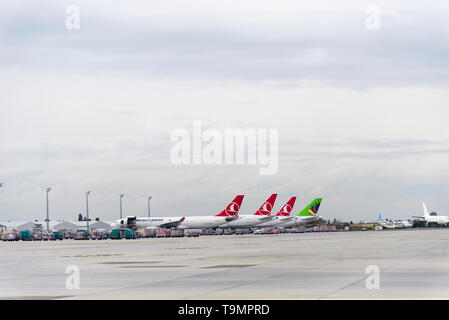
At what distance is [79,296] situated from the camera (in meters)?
28.2

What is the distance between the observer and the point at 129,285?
108 feet

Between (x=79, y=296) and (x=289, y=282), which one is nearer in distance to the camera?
(x=79, y=296)

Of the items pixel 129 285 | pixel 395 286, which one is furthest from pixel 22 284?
pixel 395 286

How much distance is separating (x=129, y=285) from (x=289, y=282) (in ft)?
22.0

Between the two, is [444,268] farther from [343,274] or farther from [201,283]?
[201,283]
